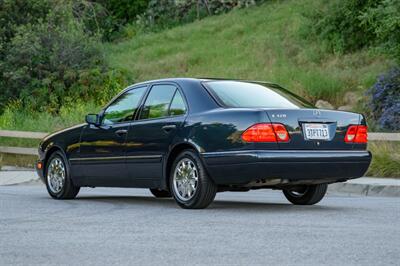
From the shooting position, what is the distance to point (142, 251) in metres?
7.63

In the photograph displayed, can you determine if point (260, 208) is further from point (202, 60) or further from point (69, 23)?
point (202, 60)

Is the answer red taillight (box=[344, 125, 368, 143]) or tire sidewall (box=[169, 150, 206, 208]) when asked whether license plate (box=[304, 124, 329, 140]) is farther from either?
tire sidewall (box=[169, 150, 206, 208])

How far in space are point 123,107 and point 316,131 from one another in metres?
2.74

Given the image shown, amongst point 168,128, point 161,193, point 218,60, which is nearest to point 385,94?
point 218,60

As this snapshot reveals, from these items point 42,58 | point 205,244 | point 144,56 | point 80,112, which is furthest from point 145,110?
point 144,56

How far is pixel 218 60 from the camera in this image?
37.4 metres

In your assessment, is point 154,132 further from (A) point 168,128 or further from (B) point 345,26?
(B) point 345,26

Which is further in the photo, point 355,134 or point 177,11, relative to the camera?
point 177,11

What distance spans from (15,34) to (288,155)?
893 inches

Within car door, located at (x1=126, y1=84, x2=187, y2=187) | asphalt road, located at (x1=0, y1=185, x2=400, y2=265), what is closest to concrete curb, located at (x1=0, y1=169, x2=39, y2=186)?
asphalt road, located at (x1=0, y1=185, x2=400, y2=265)

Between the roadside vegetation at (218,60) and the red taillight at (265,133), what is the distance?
1267cm

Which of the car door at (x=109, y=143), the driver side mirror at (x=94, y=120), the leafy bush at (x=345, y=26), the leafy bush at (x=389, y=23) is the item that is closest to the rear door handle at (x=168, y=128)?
the car door at (x=109, y=143)

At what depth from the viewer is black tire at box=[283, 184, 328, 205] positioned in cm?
1184

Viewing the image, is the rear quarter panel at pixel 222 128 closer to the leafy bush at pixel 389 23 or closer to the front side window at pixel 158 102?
the front side window at pixel 158 102
